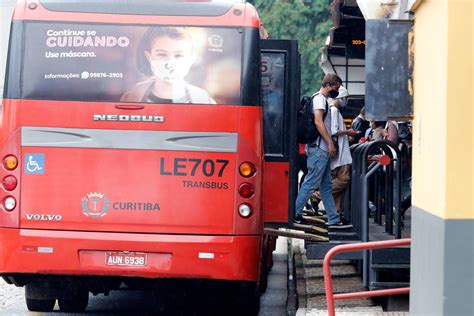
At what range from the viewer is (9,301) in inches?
464

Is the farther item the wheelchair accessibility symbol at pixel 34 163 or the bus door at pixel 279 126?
the bus door at pixel 279 126

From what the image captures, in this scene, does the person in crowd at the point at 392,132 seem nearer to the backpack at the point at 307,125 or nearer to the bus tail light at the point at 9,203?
the backpack at the point at 307,125

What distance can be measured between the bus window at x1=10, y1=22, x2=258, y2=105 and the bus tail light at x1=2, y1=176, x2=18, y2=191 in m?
0.72

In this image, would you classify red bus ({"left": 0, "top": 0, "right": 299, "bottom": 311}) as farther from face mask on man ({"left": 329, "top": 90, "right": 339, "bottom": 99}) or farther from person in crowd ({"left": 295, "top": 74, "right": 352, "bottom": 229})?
face mask on man ({"left": 329, "top": 90, "right": 339, "bottom": 99})

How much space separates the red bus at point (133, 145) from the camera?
30.5 ft

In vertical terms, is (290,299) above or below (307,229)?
below

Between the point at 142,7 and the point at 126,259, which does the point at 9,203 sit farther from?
the point at 142,7

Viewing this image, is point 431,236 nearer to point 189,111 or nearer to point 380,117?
point 380,117

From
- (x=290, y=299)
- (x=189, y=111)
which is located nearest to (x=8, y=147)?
(x=189, y=111)

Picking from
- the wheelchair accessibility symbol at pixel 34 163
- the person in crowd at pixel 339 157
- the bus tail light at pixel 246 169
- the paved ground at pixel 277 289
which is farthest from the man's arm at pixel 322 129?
the wheelchair accessibility symbol at pixel 34 163

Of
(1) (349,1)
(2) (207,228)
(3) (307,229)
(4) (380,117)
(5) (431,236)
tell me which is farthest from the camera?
(1) (349,1)

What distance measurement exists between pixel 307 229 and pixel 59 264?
304cm

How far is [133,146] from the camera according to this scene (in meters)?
9.30

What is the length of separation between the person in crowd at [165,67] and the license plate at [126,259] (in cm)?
133
